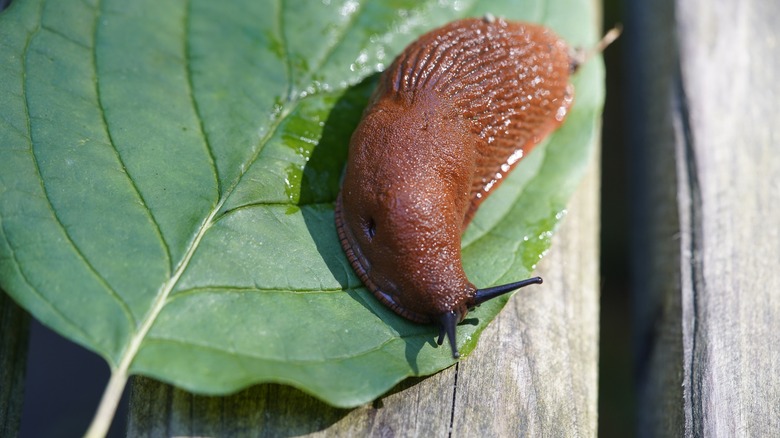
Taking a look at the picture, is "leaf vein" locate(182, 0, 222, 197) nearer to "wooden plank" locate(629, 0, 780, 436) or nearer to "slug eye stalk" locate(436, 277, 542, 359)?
"slug eye stalk" locate(436, 277, 542, 359)

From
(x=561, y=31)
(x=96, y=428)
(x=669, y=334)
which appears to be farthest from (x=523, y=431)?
(x=561, y=31)

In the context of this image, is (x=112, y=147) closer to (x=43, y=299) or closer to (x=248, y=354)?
(x=43, y=299)

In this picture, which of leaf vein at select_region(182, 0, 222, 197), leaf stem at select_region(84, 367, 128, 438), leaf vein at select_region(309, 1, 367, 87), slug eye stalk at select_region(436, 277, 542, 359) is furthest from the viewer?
leaf vein at select_region(309, 1, 367, 87)

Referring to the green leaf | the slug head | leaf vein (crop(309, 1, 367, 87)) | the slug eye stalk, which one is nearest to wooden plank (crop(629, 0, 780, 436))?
the green leaf

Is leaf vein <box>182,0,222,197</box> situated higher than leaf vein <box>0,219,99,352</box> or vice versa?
leaf vein <box>182,0,222,197</box>

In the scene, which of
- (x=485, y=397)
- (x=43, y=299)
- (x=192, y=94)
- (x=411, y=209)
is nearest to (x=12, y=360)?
(x=43, y=299)

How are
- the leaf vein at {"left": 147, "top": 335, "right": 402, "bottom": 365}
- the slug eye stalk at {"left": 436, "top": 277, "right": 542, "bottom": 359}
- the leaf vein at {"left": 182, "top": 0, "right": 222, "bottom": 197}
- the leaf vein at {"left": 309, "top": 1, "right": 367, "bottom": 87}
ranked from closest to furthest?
the leaf vein at {"left": 147, "top": 335, "right": 402, "bottom": 365}, the slug eye stalk at {"left": 436, "top": 277, "right": 542, "bottom": 359}, the leaf vein at {"left": 182, "top": 0, "right": 222, "bottom": 197}, the leaf vein at {"left": 309, "top": 1, "right": 367, "bottom": 87}

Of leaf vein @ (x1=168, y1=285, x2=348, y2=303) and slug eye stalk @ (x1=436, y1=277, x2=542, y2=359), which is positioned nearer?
leaf vein @ (x1=168, y1=285, x2=348, y2=303)
